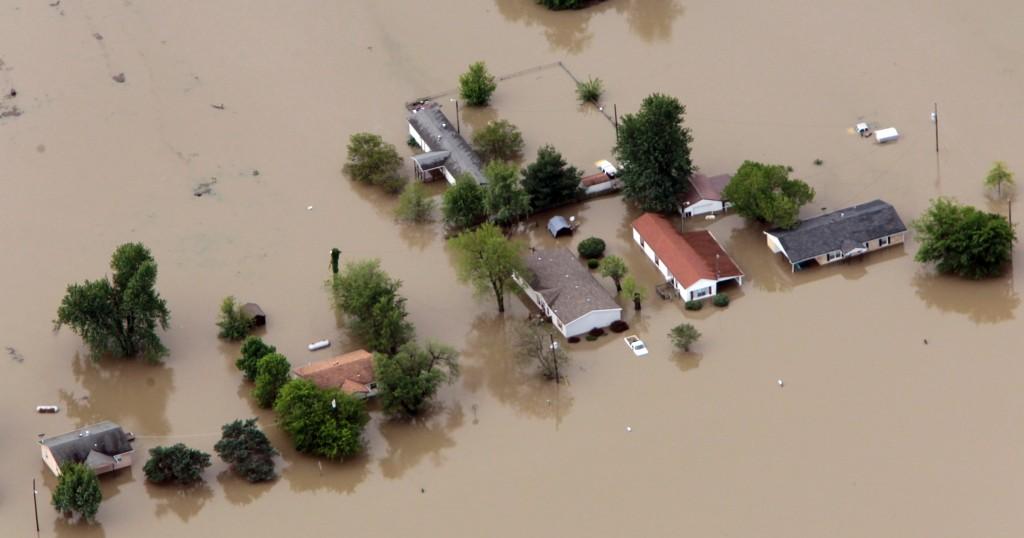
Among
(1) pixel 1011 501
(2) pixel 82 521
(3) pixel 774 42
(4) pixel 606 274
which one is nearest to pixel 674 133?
(4) pixel 606 274

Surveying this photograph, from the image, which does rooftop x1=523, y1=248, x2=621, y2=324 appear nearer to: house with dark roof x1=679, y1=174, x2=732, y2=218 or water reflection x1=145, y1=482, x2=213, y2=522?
house with dark roof x1=679, y1=174, x2=732, y2=218

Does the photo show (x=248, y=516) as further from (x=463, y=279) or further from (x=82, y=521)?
(x=463, y=279)

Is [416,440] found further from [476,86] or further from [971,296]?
[476,86]

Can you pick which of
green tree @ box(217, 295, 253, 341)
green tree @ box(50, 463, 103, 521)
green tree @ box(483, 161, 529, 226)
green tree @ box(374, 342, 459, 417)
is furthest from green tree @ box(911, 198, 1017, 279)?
green tree @ box(50, 463, 103, 521)

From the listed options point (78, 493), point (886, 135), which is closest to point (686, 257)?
point (886, 135)

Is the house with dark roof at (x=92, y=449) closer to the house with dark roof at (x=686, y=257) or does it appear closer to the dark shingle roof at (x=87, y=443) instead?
the dark shingle roof at (x=87, y=443)

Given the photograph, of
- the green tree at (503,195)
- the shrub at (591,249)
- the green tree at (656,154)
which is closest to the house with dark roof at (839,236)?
the green tree at (656,154)
